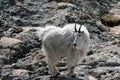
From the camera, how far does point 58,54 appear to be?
13.6m

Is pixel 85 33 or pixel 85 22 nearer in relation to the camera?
pixel 85 33

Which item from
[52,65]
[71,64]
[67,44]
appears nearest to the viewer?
[67,44]

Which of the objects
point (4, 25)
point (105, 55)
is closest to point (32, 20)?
point (4, 25)

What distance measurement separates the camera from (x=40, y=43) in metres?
16.5

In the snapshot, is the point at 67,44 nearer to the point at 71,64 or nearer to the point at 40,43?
the point at 71,64

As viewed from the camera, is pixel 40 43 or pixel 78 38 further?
pixel 40 43

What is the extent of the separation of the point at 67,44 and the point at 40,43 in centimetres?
348

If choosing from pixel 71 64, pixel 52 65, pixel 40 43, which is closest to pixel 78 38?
pixel 71 64

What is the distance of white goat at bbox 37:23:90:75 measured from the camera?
13180 mm

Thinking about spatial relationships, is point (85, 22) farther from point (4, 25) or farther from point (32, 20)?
point (4, 25)

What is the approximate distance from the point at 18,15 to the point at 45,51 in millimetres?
5971

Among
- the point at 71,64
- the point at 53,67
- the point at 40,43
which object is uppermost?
the point at 40,43

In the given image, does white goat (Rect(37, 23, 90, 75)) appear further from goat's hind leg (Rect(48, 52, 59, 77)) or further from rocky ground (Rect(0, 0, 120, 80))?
rocky ground (Rect(0, 0, 120, 80))

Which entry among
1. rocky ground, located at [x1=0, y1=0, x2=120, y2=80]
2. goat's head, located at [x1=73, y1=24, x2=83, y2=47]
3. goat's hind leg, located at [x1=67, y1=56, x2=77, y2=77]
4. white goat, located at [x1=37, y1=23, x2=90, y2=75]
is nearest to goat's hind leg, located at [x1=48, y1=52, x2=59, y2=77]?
white goat, located at [x1=37, y1=23, x2=90, y2=75]
